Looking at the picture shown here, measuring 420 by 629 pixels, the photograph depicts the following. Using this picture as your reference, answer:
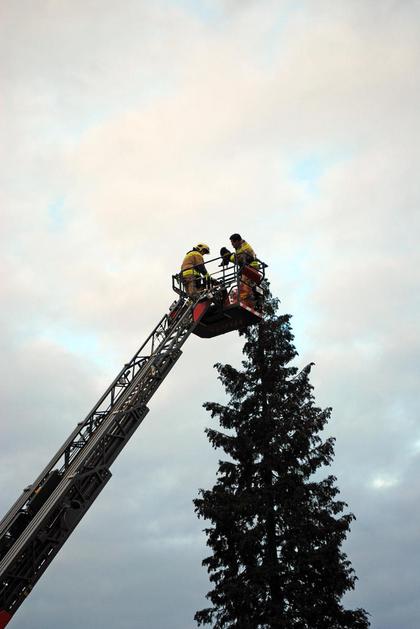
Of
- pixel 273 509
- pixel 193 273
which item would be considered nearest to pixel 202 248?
pixel 193 273

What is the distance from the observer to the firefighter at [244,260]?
17.5 meters

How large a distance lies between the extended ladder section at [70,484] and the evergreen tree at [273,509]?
28.3 ft

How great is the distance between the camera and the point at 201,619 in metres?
22.5

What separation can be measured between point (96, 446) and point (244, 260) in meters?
6.14

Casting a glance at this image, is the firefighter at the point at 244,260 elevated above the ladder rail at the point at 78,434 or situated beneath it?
elevated above

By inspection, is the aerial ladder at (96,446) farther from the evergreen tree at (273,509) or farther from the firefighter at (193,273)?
the evergreen tree at (273,509)

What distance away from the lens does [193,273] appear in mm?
17766

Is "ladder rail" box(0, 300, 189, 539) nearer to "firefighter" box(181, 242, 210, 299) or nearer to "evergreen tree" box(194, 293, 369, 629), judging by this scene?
"firefighter" box(181, 242, 210, 299)

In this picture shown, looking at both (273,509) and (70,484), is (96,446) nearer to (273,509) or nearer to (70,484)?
(70,484)

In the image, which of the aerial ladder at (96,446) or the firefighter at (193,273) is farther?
the firefighter at (193,273)

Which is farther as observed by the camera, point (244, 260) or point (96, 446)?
point (244, 260)

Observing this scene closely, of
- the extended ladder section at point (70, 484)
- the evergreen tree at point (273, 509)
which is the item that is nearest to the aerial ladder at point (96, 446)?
the extended ladder section at point (70, 484)

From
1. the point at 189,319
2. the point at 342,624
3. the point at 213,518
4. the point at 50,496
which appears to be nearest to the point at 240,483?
the point at 213,518

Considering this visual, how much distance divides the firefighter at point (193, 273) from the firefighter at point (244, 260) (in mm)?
780
